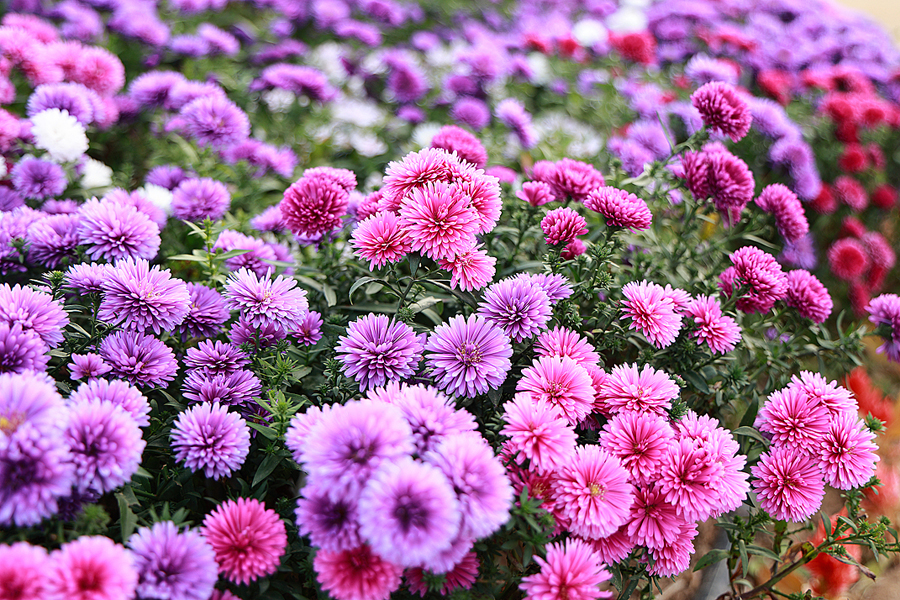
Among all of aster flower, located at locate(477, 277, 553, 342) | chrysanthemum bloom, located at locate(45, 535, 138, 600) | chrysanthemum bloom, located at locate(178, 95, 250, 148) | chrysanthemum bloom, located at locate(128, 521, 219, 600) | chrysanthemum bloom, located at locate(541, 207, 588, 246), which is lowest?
chrysanthemum bloom, located at locate(128, 521, 219, 600)

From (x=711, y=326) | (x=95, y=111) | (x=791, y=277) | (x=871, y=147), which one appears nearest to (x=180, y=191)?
(x=95, y=111)

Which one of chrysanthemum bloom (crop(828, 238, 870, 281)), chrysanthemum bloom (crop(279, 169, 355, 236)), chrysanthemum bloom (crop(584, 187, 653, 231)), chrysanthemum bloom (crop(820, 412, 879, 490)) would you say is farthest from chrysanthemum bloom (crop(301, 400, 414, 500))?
chrysanthemum bloom (crop(828, 238, 870, 281))

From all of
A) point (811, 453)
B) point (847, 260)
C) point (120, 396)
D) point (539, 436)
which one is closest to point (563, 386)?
point (539, 436)

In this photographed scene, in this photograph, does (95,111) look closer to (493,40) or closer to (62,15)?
(62,15)

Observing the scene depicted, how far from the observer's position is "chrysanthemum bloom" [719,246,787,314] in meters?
1.58

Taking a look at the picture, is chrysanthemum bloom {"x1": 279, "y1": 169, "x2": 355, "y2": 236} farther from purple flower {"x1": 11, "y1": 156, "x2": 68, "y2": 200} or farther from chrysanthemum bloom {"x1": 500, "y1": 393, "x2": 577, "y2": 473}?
purple flower {"x1": 11, "y1": 156, "x2": 68, "y2": 200}

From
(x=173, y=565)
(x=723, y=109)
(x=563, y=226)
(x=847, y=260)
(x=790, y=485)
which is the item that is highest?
(x=723, y=109)

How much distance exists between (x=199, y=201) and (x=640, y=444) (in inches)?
57.7

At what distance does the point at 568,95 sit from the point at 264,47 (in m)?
1.88

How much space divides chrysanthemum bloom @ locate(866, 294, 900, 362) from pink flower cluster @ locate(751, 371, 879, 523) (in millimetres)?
412

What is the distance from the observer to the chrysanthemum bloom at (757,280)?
5.17ft

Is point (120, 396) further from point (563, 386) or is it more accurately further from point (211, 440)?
point (563, 386)

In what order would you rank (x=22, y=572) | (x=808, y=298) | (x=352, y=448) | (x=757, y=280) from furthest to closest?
(x=808, y=298) → (x=757, y=280) → (x=352, y=448) → (x=22, y=572)

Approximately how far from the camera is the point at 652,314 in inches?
54.8
